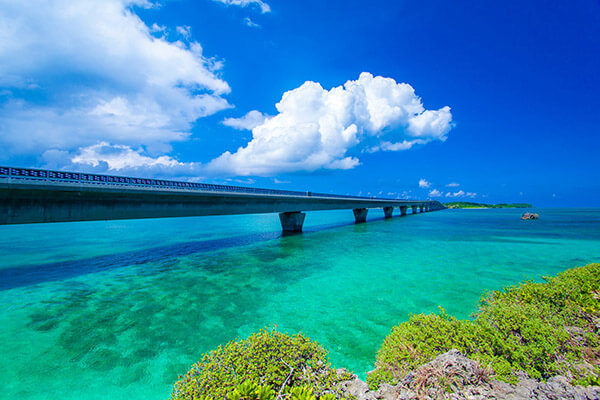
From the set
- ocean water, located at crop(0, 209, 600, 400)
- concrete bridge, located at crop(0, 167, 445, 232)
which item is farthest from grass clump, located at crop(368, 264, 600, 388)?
concrete bridge, located at crop(0, 167, 445, 232)

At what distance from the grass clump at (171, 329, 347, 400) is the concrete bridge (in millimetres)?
17083

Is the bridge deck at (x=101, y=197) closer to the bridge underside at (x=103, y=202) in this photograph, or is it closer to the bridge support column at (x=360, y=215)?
the bridge underside at (x=103, y=202)

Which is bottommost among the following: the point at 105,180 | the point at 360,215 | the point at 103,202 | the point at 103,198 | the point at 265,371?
the point at 265,371

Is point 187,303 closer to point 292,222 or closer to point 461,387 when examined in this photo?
point 461,387

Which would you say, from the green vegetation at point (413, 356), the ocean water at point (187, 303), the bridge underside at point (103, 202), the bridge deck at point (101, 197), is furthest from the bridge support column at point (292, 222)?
the green vegetation at point (413, 356)

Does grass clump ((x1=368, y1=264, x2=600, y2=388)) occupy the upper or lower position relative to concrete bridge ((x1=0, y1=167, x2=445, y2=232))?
lower

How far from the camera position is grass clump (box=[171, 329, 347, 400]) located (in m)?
3.39

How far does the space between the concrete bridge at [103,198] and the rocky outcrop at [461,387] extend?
62.8 ft

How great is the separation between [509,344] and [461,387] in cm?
195

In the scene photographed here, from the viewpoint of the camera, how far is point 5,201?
13.4 m

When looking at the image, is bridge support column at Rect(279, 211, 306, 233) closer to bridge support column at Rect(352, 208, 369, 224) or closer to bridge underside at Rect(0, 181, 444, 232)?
bridge underside at Rect(0, 181, 444, 232)

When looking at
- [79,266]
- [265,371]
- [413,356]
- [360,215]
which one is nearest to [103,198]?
[79,266]

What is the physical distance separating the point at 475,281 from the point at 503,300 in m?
7.20

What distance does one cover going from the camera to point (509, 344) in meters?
4.57
